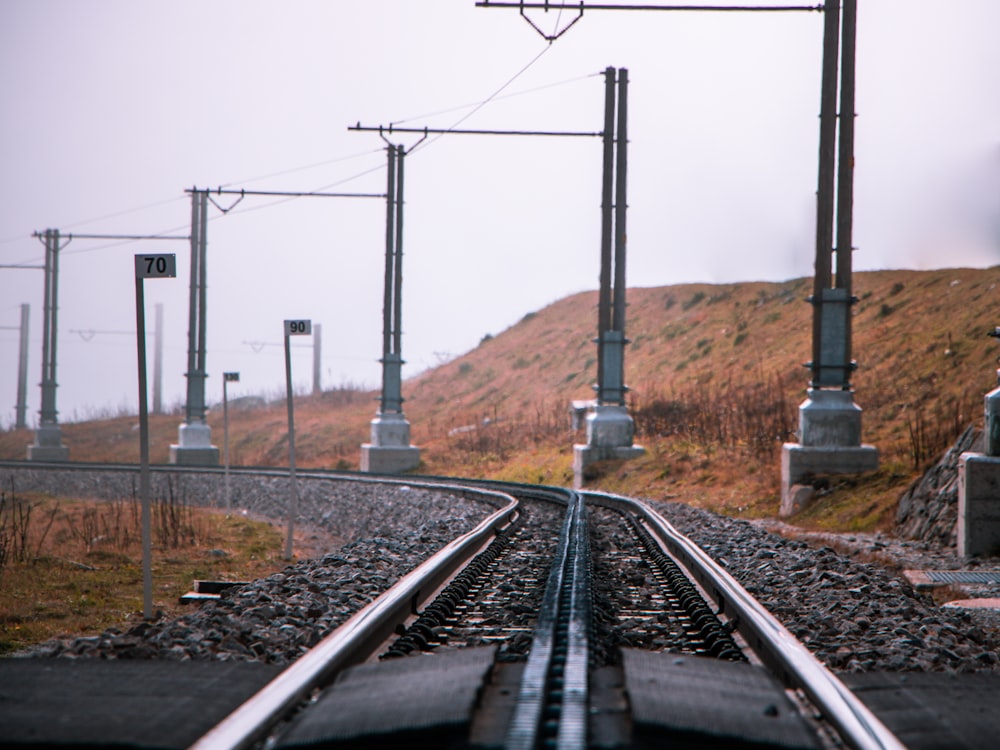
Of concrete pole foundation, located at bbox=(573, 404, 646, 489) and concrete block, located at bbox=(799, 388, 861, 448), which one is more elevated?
concrete block, located at bbox=(799, 388, 861, 448)

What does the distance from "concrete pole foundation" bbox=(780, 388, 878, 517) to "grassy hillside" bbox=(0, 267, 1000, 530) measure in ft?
2.06

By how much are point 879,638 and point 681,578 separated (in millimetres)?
2769

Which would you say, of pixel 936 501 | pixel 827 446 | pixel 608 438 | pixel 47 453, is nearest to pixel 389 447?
pixel 608 438

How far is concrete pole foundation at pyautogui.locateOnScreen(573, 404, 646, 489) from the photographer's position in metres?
28.1

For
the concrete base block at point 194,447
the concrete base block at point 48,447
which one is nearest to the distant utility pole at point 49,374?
the concrete base block at point 48,447

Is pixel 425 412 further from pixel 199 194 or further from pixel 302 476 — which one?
pixel 302 476

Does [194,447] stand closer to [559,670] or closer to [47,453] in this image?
[47,453]

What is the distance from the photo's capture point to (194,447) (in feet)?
133

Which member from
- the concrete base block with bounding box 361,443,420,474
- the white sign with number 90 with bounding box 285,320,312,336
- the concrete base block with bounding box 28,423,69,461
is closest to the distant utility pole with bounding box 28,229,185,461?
the concrete base block with bounding box 28,423,69,461

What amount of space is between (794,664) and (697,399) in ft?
135

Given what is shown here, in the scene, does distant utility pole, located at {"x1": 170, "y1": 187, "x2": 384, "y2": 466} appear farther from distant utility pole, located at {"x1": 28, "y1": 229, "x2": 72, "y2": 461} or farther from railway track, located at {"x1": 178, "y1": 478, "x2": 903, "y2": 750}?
railway track, located at {"x1": 178, "y1": 478, "x2": 903, "y2": 750}

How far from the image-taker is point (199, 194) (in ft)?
130

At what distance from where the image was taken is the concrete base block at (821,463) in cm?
→ 1886

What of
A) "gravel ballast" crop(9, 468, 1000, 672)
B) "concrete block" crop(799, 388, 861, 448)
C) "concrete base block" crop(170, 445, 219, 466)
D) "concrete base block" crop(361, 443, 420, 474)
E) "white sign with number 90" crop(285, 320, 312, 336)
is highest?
"white sign with number 90" crop(285, 320, 312, 336)
